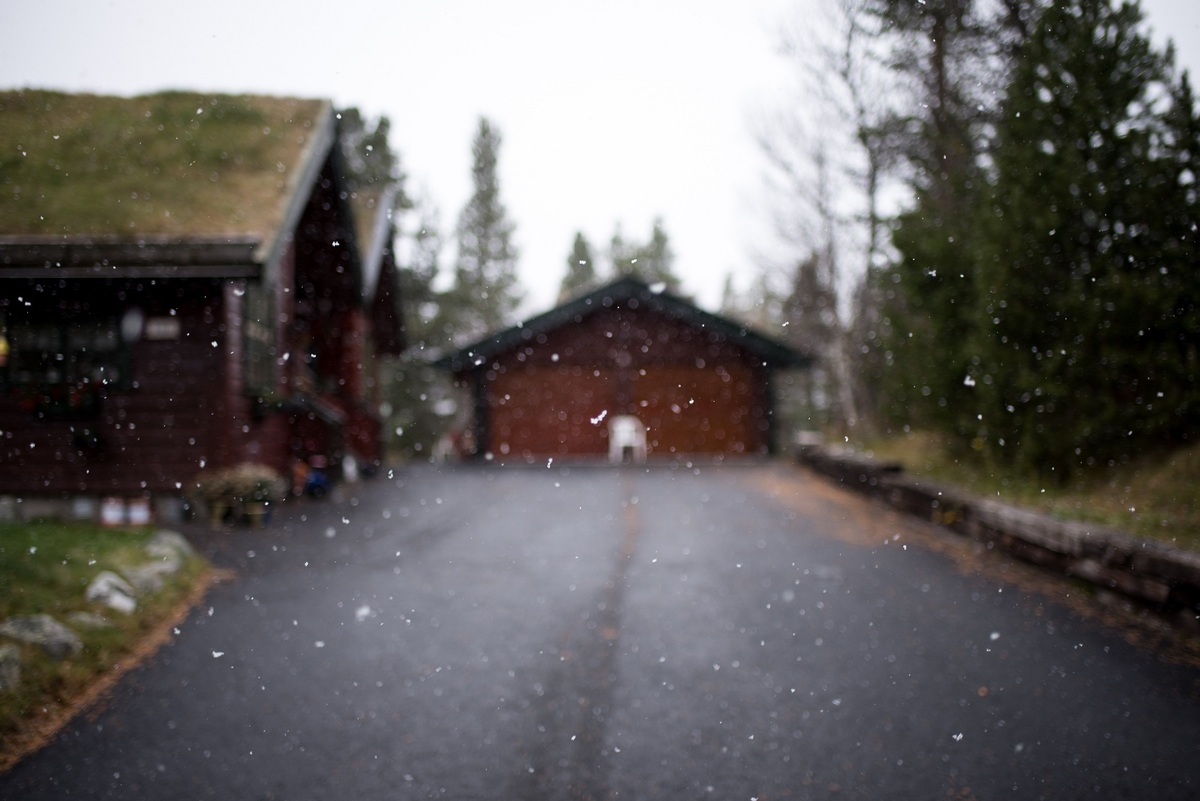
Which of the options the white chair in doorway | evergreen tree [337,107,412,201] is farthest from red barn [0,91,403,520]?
evergreen tree [337,107,412,201]

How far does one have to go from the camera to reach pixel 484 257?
18531 mm

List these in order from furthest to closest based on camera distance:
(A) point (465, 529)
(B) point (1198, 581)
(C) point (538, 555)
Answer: (A) point (465, 529), (C) point (538, 555), (B) point (1198, 581)

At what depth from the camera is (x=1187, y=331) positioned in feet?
17.4

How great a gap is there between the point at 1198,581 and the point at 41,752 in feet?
20.4

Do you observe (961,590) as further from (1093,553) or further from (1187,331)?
(1187,331)

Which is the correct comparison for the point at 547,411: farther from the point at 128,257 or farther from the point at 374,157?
the point at 374,157

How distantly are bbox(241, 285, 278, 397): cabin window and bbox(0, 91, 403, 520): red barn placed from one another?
0.04m

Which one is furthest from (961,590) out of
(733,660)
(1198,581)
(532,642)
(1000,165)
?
(1000,165)

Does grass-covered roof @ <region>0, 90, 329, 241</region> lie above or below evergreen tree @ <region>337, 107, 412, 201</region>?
below

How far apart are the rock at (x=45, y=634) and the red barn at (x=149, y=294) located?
13.8 feet

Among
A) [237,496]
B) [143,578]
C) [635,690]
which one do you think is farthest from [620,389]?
[635,690]

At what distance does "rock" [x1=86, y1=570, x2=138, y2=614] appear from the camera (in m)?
4.74

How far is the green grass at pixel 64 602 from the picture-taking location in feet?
11.2

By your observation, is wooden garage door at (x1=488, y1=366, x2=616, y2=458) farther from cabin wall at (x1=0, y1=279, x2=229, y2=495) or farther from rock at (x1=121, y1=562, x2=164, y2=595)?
rock at (x1=121, y1=562, x2=164, y2=595)
